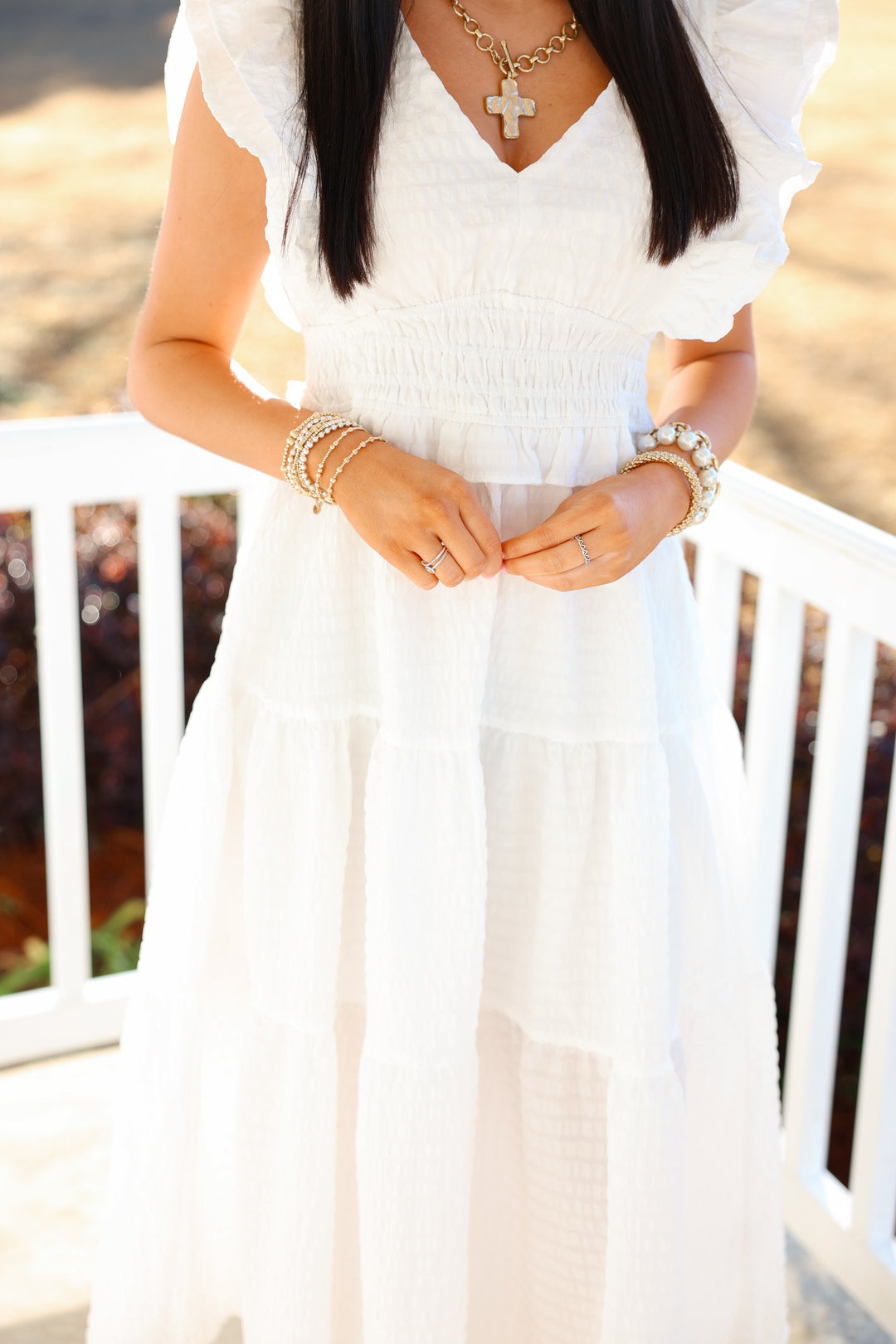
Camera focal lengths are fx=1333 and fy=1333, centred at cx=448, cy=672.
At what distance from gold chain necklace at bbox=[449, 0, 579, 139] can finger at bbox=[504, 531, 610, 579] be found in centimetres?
38

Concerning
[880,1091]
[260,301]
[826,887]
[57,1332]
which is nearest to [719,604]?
[826,887]

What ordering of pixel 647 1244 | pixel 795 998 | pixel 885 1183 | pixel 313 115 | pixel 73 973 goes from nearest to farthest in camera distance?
pixel 313 115 → pixel 647 1244 → pixel 885 1183 → pixel 795 998 → pixel 73 973

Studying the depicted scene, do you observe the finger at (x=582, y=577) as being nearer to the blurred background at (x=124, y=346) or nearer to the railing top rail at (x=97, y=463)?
the railing top rail at (x=97, y=463)

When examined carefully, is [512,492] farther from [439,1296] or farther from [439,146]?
[439,1296]

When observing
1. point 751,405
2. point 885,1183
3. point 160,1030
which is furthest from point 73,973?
point 751,405

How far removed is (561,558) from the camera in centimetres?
117

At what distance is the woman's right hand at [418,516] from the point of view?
1159 mm

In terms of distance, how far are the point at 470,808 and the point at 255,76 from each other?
683mm

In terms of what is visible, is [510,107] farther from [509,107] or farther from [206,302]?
[206,302]

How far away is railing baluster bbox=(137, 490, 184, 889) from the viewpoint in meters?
2.15

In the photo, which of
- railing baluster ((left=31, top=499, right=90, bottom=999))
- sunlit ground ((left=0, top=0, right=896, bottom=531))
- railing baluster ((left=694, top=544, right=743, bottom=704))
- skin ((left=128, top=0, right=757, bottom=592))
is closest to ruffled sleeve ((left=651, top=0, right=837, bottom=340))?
skin ((left=128, top=0, right=757, bottom=592))

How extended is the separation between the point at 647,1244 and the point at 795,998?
2.27 feet

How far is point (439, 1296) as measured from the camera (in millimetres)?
1321

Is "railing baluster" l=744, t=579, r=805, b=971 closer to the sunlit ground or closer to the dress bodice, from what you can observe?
the dress bodice
